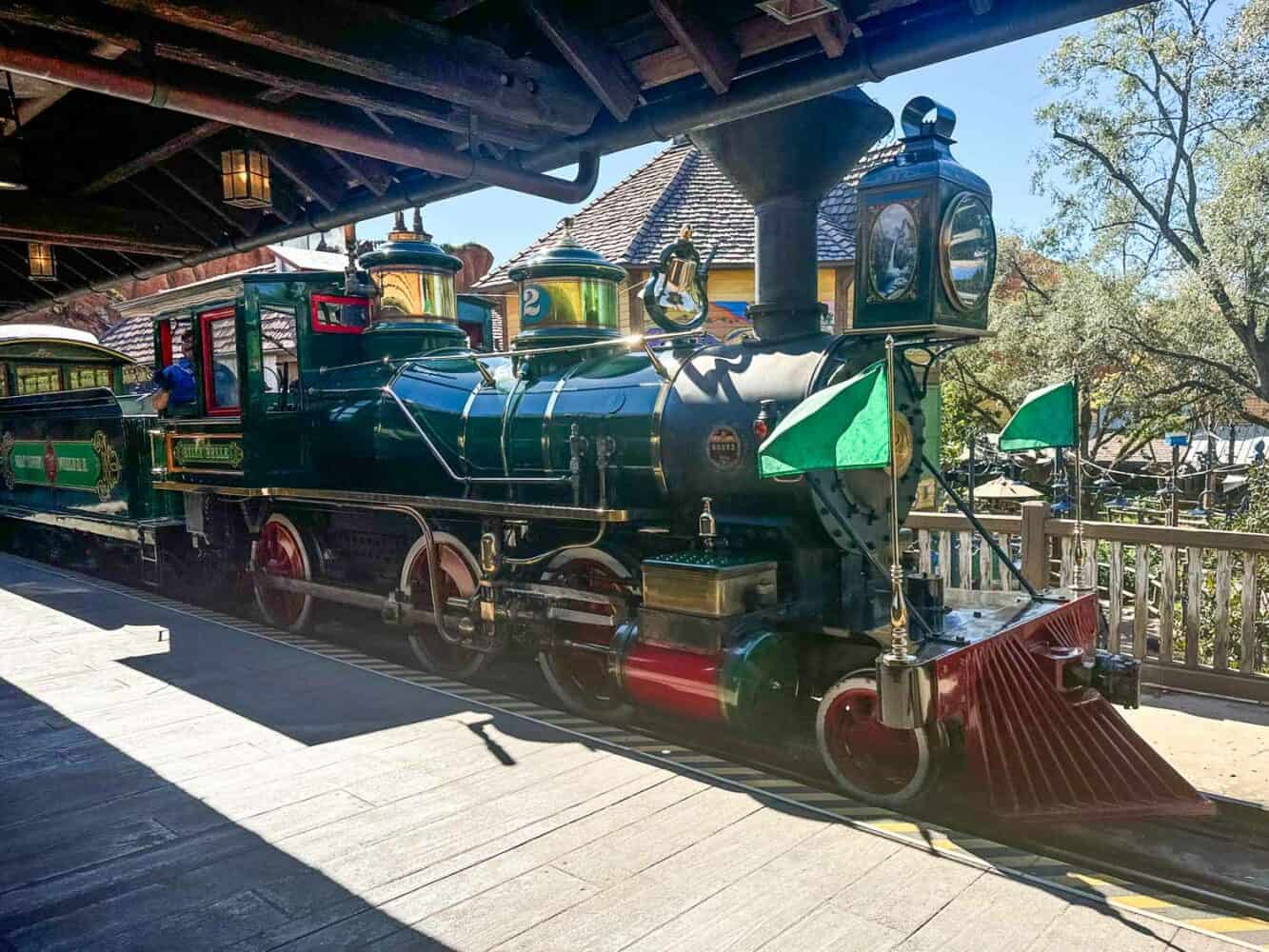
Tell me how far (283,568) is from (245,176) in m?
3.26

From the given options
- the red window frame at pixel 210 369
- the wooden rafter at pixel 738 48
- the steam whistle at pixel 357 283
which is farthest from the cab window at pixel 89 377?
the wooden rafter at pixel 738 48

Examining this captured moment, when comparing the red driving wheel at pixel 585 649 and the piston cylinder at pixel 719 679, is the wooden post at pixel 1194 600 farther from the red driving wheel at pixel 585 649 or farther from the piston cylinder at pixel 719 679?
the red driving wheel at pixel 585 649

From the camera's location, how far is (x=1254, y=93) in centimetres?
1361

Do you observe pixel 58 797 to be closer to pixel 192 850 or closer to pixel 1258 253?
pixel 192 850

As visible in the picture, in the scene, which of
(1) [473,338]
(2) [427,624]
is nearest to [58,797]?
(2) [427,624]

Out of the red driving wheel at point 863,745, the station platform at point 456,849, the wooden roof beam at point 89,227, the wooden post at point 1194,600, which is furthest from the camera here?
→ the wooden roof beam at point 89,227

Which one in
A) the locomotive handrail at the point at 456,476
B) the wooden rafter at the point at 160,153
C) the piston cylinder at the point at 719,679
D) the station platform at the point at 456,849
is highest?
the wooden rafter at the point at 160,153

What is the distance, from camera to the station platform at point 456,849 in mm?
2879

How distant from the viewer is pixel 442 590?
20.4 feet

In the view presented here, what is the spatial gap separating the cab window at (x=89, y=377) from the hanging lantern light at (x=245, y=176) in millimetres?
8299

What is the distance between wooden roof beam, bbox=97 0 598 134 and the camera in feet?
11.1

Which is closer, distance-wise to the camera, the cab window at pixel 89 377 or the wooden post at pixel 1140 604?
the wooden post at pixel 1140 604

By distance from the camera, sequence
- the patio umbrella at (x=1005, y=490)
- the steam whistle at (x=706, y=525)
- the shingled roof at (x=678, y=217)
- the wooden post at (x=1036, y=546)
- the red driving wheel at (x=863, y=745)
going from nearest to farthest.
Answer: the red driving wheel at (x=863, y=745) → the steam whistle at (x=706, y=525) → the wooden post at (x=1036, y=546) → the patio umbrella at (x=1005, y=490) → the shingled roof at (x=678, y=217)

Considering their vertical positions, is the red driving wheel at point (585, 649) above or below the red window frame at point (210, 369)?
below
